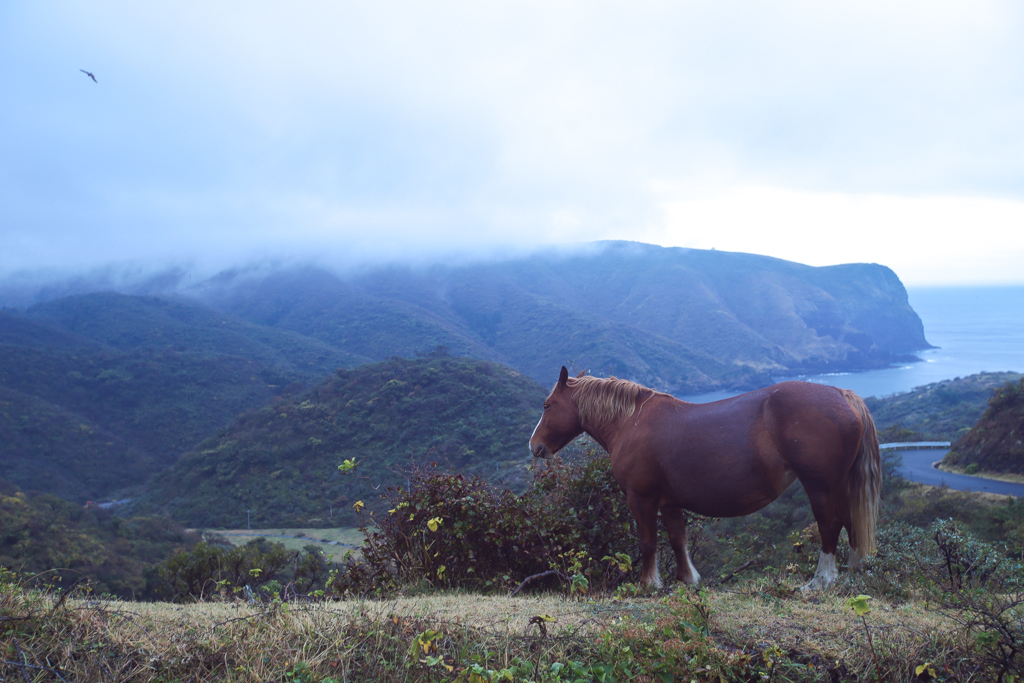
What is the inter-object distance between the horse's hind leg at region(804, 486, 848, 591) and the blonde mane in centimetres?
149

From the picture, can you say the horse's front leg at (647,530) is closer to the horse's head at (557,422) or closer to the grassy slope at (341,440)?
the horse's head at (557,422)

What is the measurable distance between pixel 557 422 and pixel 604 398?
505 millimetres

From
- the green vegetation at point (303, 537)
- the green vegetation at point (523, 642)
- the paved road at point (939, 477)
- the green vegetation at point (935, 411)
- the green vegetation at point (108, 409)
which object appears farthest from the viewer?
the green vegetation at point (108, 409)

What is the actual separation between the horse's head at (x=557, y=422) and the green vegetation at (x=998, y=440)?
77.6ft

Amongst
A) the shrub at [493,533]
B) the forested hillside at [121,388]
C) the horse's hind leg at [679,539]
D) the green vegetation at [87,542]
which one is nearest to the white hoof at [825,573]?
the horse's hind leg at [679,539]

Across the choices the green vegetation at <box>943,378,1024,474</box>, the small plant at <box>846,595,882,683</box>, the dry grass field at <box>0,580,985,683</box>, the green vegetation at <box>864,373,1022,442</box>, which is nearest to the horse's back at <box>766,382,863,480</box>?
the dry grass field at <box>0,580,985,683</box>

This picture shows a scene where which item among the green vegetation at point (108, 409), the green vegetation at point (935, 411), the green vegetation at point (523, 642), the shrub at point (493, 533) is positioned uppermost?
the green vegetation at point (523, 642)

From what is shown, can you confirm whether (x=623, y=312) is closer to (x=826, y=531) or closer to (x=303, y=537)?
(x=303, y=537)

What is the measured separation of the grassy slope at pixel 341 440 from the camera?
134ft

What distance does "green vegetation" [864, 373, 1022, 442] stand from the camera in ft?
109

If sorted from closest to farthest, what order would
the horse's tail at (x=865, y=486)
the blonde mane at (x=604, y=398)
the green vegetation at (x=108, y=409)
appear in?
the horse's tail at (x=865, y=486) → the blonde mane at (x=604, y=398) → the green vegetation at (x=108, y=409)

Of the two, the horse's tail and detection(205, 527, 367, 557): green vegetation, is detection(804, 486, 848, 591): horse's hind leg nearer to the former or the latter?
the horse's tail

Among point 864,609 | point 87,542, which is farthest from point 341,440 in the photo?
point 864,609

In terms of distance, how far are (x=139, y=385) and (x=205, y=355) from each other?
43.5 ft
